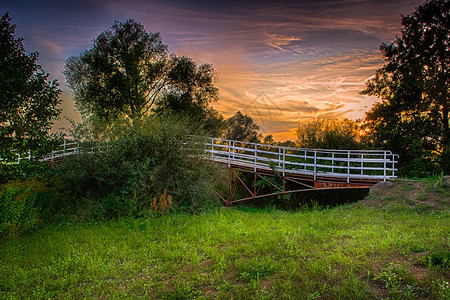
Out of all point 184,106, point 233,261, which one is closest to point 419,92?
point 184,106

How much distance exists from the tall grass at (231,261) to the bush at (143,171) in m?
2.79

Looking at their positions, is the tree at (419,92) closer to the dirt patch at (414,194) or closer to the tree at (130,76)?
the dirt patch at (414,194)

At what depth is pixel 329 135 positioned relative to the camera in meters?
20.1

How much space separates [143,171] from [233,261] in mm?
6503

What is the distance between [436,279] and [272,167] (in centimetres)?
1220

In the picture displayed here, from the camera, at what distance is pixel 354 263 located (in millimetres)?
5062

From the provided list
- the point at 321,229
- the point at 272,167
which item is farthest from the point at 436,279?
the point at 272,167

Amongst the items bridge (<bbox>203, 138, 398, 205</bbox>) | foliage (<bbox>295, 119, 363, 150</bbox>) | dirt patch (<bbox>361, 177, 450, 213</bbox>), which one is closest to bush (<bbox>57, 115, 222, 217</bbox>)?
bridge (<bbox>203, 138, 398, 205</bbox>)

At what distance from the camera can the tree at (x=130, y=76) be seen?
87.0ft

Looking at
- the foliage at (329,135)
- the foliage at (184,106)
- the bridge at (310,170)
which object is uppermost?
the foliage at (184,106)

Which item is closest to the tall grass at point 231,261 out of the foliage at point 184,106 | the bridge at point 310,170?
the bridge at point 310,170

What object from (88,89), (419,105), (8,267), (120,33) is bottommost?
(8,267)

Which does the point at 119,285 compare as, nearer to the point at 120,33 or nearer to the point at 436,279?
the point at 436,279

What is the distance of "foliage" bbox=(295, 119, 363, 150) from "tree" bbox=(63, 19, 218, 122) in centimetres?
1145
